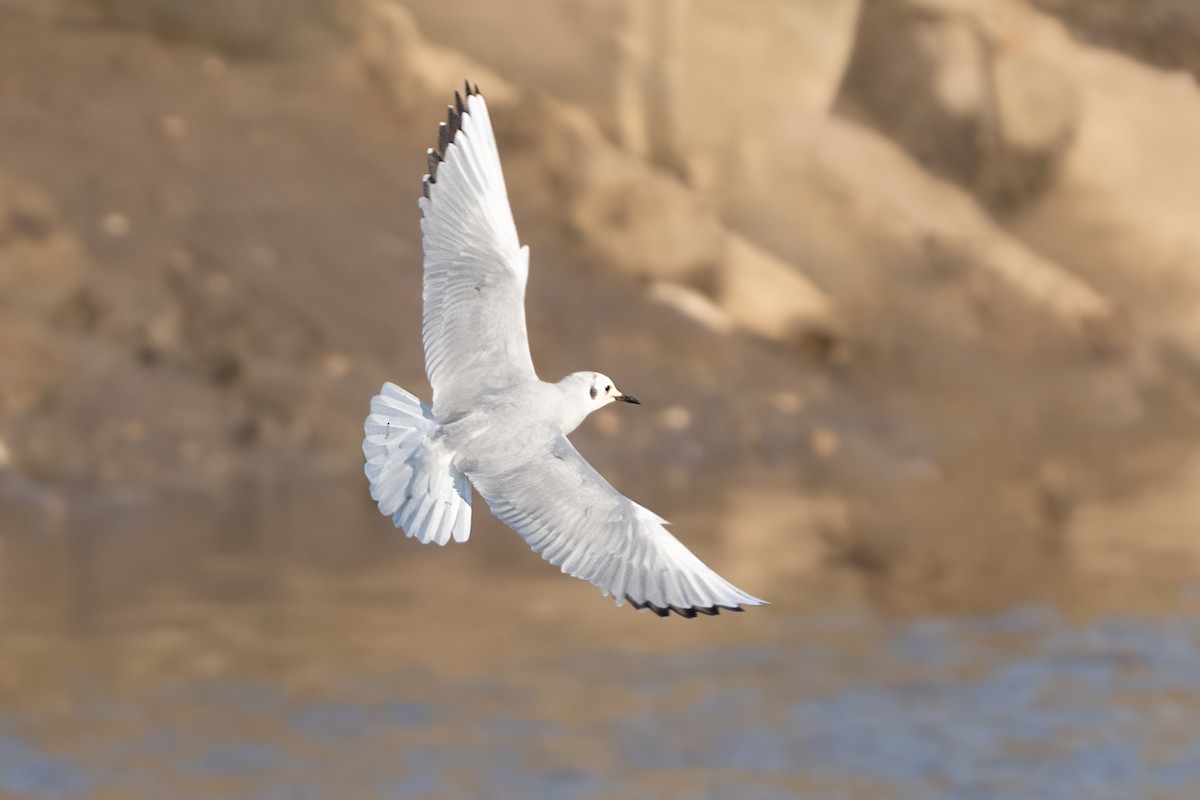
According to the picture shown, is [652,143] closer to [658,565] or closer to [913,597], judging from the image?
[913,597]

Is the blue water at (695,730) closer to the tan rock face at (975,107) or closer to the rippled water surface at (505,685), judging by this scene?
the rippled water surface at (505,685)

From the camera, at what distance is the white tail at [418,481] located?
390cm

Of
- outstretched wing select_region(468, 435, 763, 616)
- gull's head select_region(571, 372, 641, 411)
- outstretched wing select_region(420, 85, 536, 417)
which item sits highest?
outstretched wing select_region(420, 85, 536, 417)

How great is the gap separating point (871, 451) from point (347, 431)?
4328mm

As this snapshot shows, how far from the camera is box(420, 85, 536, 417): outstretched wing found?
4.23m

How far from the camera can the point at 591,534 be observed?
13.2ft

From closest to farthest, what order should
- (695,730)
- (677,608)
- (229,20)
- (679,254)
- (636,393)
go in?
(677,608), (695,730), (636,393), (679,254), (229,20)

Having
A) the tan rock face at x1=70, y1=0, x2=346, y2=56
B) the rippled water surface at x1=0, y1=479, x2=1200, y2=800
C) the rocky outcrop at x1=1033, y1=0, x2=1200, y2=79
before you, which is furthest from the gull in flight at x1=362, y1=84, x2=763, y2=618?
the rocky outcrop at x1=1033, y1=0, x2=1200, y2=79

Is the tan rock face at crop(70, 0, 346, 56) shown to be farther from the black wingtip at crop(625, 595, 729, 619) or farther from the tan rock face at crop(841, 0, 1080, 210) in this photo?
the black wingtip at crop(625, 595, 729, 619)

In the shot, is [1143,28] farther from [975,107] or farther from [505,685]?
[505,685]

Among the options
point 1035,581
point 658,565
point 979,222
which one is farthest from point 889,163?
point 658,565

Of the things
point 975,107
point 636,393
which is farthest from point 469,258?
point 975,107

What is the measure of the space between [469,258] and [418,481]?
0.68 meters

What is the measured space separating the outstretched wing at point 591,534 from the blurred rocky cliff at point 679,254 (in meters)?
10.1
